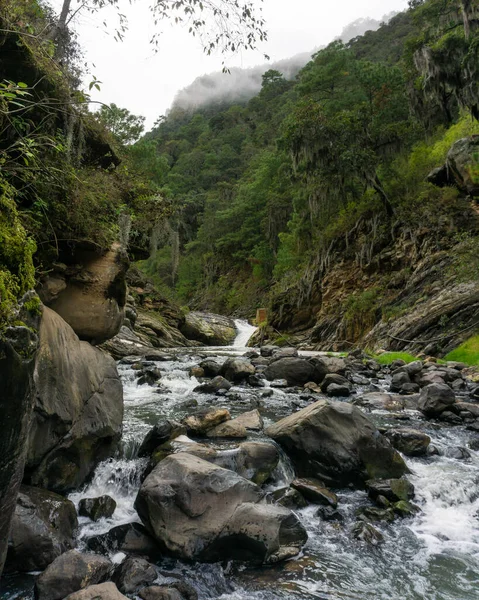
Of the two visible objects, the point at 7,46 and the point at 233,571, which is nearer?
the point at 233,571

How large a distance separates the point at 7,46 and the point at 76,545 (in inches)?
283

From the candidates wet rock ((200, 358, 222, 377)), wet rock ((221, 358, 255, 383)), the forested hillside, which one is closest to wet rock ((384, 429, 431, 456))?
wet rock ((221, 358, 255, 383))

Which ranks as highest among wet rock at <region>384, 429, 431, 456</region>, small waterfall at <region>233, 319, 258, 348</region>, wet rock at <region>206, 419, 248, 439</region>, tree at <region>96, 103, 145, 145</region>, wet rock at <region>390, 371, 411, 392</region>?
tree at <region>96, 103, 145, 145</region>

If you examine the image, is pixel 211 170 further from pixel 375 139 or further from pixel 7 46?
pixel 7 46

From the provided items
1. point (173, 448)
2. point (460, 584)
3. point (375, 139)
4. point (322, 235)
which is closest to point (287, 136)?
point (375, 139)

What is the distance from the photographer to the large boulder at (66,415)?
16.1 feet

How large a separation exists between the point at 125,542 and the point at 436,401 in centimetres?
734

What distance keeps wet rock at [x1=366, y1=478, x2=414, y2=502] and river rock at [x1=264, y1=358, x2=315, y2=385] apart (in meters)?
7.56

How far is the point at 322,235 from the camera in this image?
30.1 metres

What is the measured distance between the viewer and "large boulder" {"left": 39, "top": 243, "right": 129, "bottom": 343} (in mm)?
7282

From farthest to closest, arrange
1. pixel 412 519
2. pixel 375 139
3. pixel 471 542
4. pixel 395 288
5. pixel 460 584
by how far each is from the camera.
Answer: pixel 375 139 → pixel 395 288 → pixel 412 519 → pixel 471 542 → pixel 460 584

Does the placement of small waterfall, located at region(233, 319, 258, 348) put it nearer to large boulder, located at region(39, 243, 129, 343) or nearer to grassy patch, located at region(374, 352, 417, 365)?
grassy patch, located at region(374, 352, 417, 365)

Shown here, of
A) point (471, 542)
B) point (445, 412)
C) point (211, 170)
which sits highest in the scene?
point (211, 170)

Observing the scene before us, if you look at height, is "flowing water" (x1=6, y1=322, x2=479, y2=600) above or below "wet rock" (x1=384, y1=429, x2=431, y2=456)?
above
